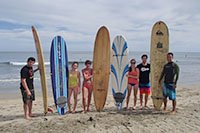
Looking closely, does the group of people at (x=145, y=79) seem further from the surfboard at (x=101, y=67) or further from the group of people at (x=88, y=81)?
the surfboard at (x=101, y=67)

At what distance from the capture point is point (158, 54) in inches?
242

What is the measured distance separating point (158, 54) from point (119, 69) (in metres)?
1.05

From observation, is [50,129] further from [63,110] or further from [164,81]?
[164,81]

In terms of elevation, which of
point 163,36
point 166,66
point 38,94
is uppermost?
point 163,36

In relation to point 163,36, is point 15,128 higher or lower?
lower

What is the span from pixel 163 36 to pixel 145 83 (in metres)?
1.29

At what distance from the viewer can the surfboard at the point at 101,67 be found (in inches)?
240

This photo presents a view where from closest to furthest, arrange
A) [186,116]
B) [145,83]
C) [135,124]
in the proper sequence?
[135,124], [186,116], [145,83]

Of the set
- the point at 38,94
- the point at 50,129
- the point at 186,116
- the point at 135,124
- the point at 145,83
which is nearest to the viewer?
the point at 50,129

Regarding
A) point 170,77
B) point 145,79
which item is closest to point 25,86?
point 145,79

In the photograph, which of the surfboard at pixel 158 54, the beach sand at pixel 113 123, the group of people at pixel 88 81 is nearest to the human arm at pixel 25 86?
the group of people at pixel 88 81

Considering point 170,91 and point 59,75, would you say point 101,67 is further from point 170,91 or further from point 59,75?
point 170,91

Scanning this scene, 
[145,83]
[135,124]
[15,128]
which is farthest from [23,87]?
[145,83]

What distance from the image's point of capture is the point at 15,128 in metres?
4.57
